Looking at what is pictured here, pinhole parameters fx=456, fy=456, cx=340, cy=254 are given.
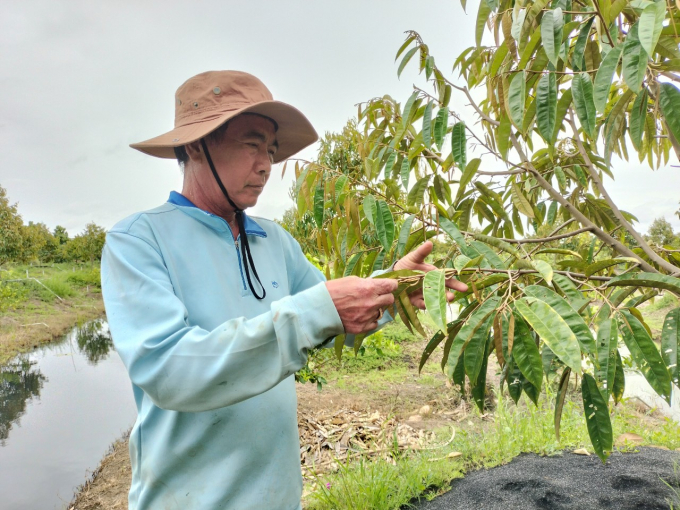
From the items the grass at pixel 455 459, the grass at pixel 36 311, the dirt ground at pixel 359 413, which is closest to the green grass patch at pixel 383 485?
the grass at pixel 455 459

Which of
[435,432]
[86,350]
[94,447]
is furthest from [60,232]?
[435,432]

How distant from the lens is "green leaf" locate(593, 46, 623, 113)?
2.79 ft

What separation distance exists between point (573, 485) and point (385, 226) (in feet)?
5.41

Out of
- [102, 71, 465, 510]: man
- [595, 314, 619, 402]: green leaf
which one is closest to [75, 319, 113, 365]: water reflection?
[102, 71, 465, 510]: man

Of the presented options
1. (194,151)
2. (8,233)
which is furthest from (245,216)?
(8,233)

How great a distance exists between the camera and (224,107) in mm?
1209

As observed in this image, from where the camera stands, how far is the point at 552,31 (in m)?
0.94

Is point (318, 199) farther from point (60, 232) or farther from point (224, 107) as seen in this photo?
point (60, 232)

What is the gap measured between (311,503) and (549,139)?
85.9 inches

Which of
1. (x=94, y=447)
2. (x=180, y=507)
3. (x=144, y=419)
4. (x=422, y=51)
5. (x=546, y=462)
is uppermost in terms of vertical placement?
(x=422, y=51)

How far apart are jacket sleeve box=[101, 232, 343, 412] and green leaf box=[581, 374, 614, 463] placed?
1.69ft

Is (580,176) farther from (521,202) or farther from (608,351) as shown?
(608,351)

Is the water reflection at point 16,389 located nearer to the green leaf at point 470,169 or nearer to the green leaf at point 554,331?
the green leaf at point 470,169

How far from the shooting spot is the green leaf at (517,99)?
1.02m
